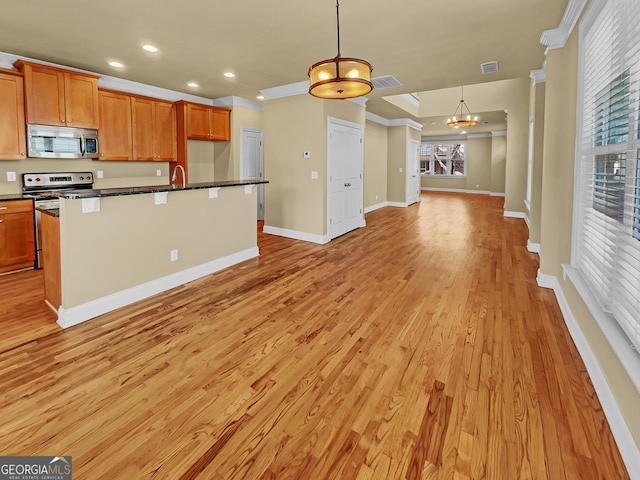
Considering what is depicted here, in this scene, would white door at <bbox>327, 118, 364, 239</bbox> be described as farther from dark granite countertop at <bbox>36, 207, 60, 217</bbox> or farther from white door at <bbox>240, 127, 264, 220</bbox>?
dark granite countertop at <bbox>36, 207, 60, 217</bbox>

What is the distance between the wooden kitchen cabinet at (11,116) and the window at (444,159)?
51.3 feet

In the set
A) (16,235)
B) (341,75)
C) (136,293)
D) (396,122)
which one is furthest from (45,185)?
(396,122)

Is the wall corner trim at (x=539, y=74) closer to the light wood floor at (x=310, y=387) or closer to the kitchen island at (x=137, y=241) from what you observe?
the light wood floor at (x=310, y=387)

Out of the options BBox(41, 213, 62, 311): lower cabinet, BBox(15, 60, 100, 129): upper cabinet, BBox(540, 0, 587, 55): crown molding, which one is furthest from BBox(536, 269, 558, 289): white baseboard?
BBox(15, 60, 100, 129): upper cabinet

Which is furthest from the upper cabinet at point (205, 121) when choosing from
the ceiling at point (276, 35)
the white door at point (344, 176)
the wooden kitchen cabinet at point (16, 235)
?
the wooden kitchen cabinet at point (16, 235)

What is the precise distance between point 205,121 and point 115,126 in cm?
167

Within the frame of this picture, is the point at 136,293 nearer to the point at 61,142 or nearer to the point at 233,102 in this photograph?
the point at 61,142

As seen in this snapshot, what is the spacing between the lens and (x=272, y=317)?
126 inches

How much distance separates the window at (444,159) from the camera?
54.2ft

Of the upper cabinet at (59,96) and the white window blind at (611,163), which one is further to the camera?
the upper cabinet at (59,96)

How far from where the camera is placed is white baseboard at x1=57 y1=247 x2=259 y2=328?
301cm

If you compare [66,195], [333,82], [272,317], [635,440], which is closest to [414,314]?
[272,317]

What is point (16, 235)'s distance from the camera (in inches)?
171

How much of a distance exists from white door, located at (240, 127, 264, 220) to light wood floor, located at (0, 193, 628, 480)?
13.3 feet
